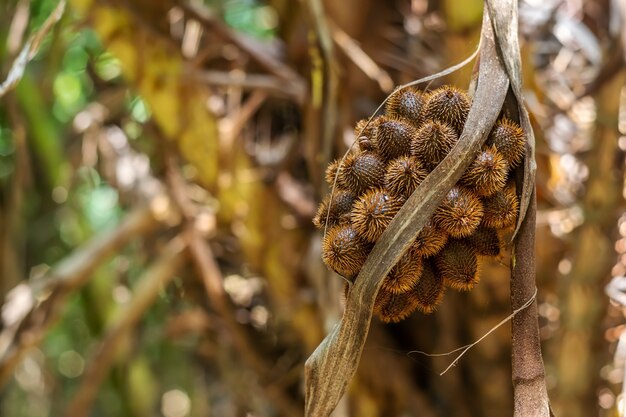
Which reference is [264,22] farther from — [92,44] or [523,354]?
Result: [523,354]

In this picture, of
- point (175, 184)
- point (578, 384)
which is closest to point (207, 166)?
point (175, 184)

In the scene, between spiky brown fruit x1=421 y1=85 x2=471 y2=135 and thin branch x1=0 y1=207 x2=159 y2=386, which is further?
thin branch x1=0 y1=207 x2=159 y2=386

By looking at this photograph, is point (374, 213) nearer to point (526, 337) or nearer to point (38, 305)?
point (526, 337)

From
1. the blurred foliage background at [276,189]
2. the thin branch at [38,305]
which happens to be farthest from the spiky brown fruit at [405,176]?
the thin branch at [38,305]

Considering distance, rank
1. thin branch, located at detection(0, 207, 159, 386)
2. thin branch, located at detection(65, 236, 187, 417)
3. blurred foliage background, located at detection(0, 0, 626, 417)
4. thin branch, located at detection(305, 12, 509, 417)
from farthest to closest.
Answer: thin branch, located at detection(65, 236, 187, 417) → thin branch, located at detection(0, 207, 159, 386) → blurred foliage background, located at detection(0, 0, 626, 417) → thin branch, located at detection(305, 12, 509, 417)

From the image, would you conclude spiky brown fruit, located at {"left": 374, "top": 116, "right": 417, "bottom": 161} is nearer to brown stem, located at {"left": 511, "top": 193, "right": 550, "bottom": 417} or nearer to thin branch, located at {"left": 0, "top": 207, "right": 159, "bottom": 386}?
brown stem, located at {"left": 511, "top": 193, "right": 550, "bottom": 417}

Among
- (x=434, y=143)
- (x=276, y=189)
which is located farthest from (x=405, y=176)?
(x=276, y=189)

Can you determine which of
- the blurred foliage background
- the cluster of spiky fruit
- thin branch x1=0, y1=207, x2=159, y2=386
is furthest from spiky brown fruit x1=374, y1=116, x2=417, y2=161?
thin branch x1=0, y1=207, x2=159, y2=386

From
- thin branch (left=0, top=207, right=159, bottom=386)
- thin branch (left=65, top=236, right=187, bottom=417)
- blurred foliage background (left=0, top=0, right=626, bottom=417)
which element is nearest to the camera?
blurred foliage background (left=0, top=0, right=626, bottom=417)
